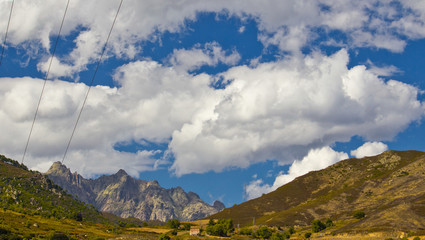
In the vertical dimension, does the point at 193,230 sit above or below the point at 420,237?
above

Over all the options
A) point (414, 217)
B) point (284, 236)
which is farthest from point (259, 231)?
point (414, 217)

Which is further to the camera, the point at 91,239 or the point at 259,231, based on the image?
the point at 259,231

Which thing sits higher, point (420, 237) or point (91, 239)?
point (91, 239)

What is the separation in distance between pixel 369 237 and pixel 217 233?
76304 millimetres

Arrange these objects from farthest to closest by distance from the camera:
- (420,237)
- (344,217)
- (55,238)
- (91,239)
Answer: (344,217)
(91,239)
(420,237)
(55,238)

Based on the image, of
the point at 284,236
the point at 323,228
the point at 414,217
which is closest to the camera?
the point at 414,217

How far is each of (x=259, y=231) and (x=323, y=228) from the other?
1156 inches

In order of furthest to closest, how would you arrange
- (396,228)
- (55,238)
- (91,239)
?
(396,228)
(91,239)
(55,238)

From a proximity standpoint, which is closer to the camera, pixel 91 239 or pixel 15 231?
A: pixel 15 231

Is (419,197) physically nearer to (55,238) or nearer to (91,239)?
(91,239)

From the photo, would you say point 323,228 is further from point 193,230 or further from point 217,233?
point 193,230

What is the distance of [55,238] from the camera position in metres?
102

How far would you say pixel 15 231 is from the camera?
108062mm

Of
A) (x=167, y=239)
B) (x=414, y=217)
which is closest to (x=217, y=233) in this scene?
(x=167, y=239)
